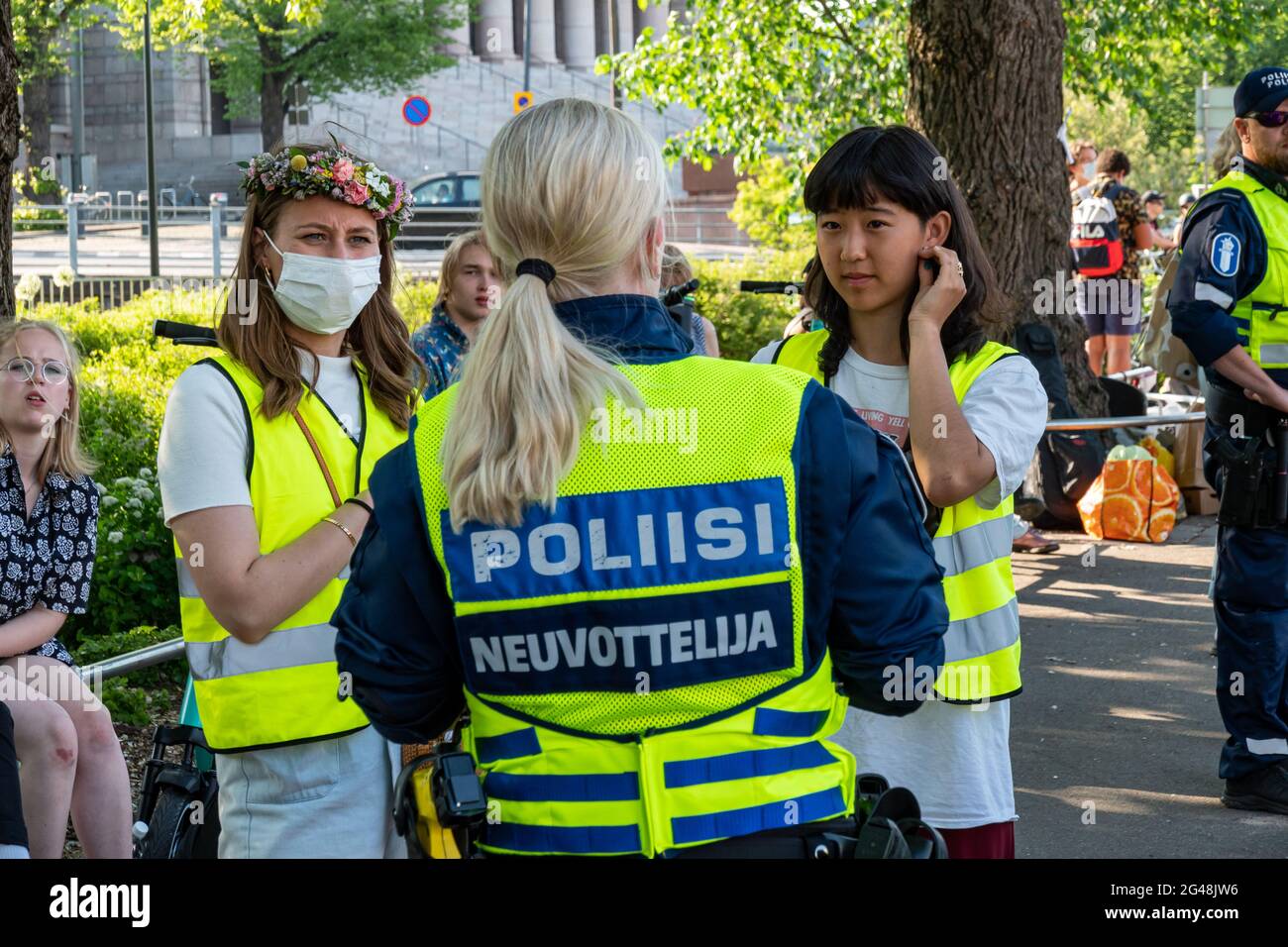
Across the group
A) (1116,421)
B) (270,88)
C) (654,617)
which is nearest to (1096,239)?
(1116,421)

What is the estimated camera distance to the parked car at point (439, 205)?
3131 cm

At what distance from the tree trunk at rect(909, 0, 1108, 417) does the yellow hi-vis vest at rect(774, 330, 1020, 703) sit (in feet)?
22.0

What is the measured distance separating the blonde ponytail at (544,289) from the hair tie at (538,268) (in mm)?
14

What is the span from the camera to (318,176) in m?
3.36

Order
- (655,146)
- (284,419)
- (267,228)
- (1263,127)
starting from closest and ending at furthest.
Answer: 1. (655,146)
2. (284,419)
3. (267,228)
4. (1263,127)

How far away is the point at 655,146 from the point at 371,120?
5163 cm

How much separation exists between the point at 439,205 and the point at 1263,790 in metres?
28.2

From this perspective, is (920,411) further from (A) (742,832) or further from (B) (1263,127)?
(B) (1263,127)

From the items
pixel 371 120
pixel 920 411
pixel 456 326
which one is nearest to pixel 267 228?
pixel 920 411

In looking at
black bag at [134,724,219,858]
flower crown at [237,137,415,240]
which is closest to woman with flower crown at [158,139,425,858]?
flower crown at [237,137,415,240]

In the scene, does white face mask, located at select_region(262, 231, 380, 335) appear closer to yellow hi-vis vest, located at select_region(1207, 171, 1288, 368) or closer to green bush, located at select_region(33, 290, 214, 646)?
yellow hi-vis vest, located at select_region(1207, 171, 1288, 368)

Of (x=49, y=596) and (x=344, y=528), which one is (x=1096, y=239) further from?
(x=344, y=528)

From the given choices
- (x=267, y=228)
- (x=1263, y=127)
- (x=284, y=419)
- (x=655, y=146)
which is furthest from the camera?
(x=1263, y=127)

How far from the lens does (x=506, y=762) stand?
209 centimetres
